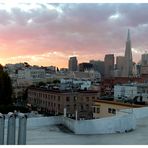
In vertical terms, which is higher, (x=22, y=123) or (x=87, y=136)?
(x=22, y=123)

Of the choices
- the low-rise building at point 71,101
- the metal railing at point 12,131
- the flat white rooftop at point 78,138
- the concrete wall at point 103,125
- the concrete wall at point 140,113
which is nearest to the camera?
the metal railing at point 12,131

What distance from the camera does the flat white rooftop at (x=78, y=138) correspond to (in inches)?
186

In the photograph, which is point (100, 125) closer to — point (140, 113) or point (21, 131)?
point (140, 113)

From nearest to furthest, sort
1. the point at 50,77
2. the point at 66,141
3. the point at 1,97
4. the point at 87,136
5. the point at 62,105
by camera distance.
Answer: the point at 66,141 → the point at 87,136 → the point at 1,97 → the point at 62,105 → the point at 50,77

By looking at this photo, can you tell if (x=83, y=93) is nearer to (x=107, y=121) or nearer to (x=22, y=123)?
(x=107, y=121)

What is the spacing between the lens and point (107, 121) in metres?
5.50

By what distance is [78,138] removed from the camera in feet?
16.6

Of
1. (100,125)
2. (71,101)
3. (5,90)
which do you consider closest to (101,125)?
(100,125)

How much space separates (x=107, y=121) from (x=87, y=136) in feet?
1.36

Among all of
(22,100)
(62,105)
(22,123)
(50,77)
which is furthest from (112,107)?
(50,77)

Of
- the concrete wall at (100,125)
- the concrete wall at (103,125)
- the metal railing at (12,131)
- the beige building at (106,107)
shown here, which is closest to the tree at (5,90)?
the beige building at (106,107)

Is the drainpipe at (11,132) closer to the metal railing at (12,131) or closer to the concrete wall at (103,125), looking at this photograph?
the metal railing at (12,131)

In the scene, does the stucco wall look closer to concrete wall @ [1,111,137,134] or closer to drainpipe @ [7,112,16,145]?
concrete wall @ [1,111,137,134]

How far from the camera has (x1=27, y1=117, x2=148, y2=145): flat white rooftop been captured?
4723 mm
